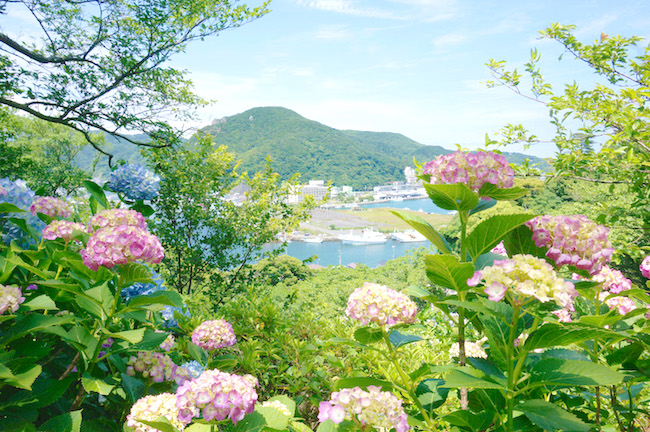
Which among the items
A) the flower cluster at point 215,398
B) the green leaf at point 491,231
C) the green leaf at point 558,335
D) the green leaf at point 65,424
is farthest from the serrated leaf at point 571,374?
the green leaf at point 65,424

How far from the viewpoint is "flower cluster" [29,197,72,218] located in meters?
1.39

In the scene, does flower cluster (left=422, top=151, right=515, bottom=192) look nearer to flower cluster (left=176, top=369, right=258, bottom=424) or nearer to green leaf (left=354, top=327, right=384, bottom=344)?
green leaf (left=354, top=327, right=384, bottom=344)

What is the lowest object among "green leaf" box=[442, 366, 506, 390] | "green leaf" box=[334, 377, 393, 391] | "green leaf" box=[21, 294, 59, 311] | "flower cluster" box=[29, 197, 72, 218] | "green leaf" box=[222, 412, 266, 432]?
"green leaf" box=[222, 412, 266, 432]

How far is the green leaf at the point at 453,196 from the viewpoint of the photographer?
83 centimetres

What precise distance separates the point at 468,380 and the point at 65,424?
1.01 m

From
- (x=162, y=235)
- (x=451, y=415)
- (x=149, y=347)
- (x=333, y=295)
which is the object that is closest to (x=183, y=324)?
(x=149, y=347)

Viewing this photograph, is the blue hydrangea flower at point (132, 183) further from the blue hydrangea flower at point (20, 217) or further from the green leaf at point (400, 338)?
the green leaf at point (400, 338)

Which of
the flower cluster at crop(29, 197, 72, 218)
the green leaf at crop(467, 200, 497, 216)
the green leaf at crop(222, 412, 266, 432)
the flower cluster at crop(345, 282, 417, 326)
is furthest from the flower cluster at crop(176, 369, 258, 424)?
the flower cluster at crop(29, 197, 72, 218)

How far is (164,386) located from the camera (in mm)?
1208

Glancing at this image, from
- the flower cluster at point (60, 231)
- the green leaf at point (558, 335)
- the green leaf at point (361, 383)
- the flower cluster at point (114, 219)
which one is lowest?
the green leaf at point (361, 383)

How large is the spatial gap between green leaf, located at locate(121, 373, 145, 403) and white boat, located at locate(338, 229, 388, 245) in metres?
42.7

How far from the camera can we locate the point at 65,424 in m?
0.87

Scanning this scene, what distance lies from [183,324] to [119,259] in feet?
3.35

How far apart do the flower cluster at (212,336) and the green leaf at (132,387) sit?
0.95ft
